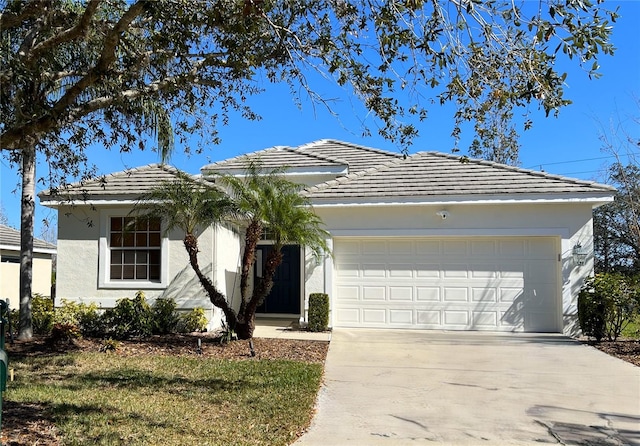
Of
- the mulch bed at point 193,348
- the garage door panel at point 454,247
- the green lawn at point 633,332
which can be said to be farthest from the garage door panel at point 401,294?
the green lawn at point 633,332

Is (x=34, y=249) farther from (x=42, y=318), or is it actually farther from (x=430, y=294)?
(x=430, y=294)

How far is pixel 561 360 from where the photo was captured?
9.33 m

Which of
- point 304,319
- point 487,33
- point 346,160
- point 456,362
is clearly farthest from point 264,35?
point 346,160

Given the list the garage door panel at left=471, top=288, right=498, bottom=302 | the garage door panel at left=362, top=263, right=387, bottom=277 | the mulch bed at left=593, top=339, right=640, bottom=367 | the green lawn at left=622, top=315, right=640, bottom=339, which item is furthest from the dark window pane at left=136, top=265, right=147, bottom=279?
the green lawn at left=622, top=315, right=640, bottom=339

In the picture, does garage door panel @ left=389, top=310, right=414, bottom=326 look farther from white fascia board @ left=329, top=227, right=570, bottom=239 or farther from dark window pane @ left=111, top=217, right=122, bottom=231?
dark window pane @ left=111, top=217, right=122, bottom=231

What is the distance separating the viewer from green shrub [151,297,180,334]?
38.5 ft

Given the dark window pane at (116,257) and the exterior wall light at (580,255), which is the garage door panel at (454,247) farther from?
the dark window pane at (116,257)

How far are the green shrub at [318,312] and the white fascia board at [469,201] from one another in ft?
7.54

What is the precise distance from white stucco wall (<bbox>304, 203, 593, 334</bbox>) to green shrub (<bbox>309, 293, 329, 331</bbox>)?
0.37m

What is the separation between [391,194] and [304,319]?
3.86m

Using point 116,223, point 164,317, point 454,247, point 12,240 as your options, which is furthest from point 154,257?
point 12,240

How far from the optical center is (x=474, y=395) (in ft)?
23.3

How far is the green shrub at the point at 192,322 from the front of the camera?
39.4 ft

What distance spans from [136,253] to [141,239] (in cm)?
39
